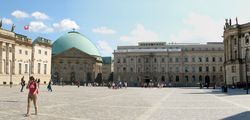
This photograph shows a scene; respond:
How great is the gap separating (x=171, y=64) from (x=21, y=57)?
72.9 meters

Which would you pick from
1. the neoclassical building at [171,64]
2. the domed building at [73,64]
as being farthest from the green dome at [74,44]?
the neoclassical building at [171,64]

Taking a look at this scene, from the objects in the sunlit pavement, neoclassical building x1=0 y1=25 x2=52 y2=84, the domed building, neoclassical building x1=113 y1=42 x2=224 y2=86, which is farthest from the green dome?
the sunlit pavement

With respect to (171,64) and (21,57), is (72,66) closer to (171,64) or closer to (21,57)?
(171,64)

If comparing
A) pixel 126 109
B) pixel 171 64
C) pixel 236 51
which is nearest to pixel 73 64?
pixel 171 64

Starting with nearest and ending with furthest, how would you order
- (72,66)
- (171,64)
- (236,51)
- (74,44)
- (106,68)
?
1. (236,51)
2. (171,64)
3. (72,66)
4. (74,44)
5. (106,68)

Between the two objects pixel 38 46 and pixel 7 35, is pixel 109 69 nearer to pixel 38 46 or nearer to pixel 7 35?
pixel 38 46

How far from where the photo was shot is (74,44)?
6486 inches

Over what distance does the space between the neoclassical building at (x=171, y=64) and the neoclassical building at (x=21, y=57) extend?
47.0 metres

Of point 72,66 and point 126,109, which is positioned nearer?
point 126,109

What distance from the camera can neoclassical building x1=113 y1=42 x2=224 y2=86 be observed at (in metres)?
144

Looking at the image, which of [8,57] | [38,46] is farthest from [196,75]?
[8,57]

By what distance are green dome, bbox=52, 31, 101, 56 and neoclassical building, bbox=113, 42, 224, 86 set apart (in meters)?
22.9

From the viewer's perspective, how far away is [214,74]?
143 meters

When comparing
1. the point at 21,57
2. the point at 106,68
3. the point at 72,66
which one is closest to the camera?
the point at 21,57
